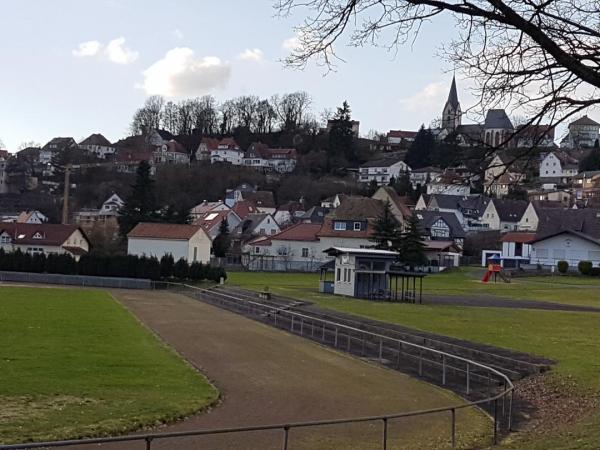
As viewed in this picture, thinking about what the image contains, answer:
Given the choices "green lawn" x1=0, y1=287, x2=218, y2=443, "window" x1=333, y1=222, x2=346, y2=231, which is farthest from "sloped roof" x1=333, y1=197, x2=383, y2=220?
"green lawn" x1=0, y1=287, x2=218, y2=443

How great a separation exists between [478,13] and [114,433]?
8345 mm

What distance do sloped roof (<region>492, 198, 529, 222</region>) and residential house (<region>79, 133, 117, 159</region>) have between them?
9055 cm

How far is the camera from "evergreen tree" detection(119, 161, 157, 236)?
90250 mm

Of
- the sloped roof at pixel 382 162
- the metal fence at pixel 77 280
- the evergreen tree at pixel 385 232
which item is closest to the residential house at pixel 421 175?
the sloped roof at pixel 382 162

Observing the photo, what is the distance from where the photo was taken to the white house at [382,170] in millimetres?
149500

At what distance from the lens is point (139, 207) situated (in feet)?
301

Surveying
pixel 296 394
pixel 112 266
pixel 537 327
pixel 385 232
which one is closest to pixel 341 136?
pixel 385 232

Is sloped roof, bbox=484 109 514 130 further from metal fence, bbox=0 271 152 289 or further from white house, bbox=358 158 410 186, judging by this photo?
white house, bbox=358 158 410 186

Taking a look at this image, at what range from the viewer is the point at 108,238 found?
293ft

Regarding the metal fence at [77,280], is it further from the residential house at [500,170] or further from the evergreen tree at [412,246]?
the residential house at [500,170]

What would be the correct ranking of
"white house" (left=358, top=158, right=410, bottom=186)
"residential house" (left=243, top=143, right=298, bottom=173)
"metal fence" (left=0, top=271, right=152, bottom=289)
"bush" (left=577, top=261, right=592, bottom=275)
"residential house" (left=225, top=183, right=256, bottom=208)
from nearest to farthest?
"metal fence" (left=0, top=271, right=152, bottom=289) → "bush" (left=577, top=261, right=592, bottom=275) → "residential house" (left=225, top=183, right=256, bottom=208) → "white house" (left=358, top=158, right=410, bottom=186) → "residential house" (left=243, top=143, right=298, bottom=173)

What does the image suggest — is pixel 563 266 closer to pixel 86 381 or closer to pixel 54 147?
pixel 86 381

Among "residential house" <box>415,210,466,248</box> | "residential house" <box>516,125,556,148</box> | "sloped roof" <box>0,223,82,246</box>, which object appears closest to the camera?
"residential house" <box>516,125,556,148</box>

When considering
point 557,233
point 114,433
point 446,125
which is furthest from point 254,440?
point 557,233
